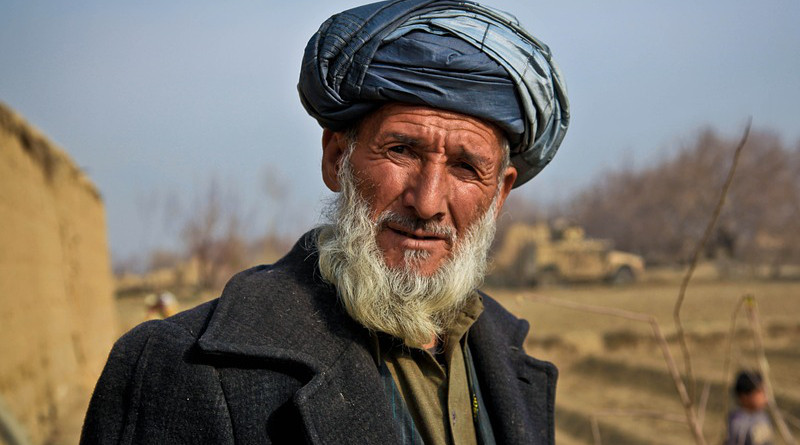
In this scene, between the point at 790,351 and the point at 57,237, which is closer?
the point at 57,237

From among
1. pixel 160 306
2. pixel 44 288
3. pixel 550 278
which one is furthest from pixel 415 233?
pixel 550 278

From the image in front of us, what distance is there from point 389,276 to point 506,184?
487 mm

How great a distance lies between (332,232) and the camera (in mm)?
1909

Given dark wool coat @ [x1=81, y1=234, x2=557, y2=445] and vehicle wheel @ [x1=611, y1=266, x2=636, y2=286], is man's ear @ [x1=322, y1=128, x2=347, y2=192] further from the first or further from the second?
vehicle wheel @ [x1=611, y1=266, x2=636, y2=286]

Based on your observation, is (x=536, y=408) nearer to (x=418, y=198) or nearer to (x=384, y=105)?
(x=418, y=198)

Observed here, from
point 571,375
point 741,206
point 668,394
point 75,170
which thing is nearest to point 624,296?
point 571,375

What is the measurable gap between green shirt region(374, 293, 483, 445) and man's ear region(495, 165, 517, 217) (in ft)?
1.12

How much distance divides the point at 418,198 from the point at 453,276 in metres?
0.24

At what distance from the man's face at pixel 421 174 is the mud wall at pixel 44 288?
16.9ft

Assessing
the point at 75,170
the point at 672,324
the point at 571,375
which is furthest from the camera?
the point at 672,324

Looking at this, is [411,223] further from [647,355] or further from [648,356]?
[647,355]

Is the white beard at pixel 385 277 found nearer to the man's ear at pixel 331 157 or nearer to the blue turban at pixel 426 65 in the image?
the man's ear at pixel 331 157

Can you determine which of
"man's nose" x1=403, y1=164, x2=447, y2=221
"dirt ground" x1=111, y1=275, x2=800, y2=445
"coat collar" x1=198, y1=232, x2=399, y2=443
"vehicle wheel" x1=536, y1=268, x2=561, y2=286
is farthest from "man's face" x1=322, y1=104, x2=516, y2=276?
"vehicle wheel" x1=536, y1=268, x2=561, y2=286

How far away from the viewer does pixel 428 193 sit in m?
1.73
